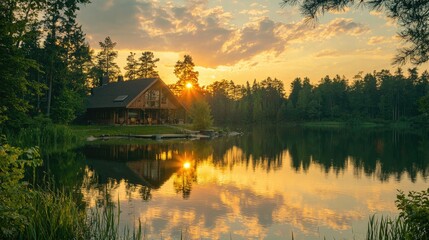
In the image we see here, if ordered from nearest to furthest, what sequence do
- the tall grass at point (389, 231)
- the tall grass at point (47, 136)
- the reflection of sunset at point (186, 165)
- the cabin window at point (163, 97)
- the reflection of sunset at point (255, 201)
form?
the tall grass at point (389, 231) → the reflection of sunset at point (255, 201) → the reflection of sunset at point (186, 165) → the tall grass at point (47, 136) → the cabin window at point (163, 97)

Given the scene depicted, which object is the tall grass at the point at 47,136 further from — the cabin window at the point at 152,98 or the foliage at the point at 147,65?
the foliage at the point at 147,65

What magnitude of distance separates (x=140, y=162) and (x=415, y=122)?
85.6 meters

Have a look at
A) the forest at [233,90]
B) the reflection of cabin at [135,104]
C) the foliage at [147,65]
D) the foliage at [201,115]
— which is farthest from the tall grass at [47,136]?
the foliage at [147,65]

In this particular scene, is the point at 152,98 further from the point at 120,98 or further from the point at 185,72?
the point at 185,72

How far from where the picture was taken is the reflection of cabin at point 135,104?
177ft

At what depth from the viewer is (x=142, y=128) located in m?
49.8

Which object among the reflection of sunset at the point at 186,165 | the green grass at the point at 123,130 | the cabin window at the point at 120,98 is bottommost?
the reflection of sunset at the point at 186,165

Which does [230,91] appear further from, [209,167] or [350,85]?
[209,167]

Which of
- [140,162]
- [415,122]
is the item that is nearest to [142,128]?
[140,162]

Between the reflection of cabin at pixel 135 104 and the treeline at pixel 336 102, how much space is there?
4501cm

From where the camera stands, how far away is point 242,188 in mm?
17656

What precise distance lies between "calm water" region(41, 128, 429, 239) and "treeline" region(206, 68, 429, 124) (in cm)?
7602

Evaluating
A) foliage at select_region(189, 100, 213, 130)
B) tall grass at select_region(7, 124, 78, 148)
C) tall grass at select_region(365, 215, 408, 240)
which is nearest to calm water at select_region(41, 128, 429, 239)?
tall grass at select_region(365, 215, 408, 240)

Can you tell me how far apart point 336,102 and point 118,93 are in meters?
80.7
